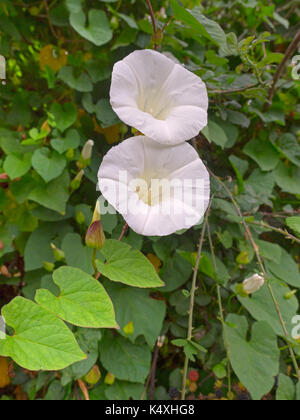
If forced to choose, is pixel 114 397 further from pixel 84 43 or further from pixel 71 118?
pixel 84 43

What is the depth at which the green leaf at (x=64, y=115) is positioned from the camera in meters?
0.61

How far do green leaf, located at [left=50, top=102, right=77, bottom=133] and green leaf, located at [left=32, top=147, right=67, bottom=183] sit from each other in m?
0.05

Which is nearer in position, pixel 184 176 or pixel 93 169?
pixel 184 176

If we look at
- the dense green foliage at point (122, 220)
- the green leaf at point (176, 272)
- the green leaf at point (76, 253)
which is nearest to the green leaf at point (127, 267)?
the dense green foliage at point (122, 220)

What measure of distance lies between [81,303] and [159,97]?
0.85 ft

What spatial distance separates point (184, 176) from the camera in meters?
0.36

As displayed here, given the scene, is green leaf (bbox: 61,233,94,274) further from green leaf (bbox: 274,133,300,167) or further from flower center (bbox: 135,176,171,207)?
green leaf (bbox: 274,133,300,167)

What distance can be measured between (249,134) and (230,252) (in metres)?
0.30

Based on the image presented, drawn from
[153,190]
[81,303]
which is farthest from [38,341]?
[153,190]

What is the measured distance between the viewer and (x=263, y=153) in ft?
2.48

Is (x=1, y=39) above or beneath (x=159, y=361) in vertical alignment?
above

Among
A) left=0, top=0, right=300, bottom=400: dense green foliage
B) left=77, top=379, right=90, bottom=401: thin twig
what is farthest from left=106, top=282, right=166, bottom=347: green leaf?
left=77, top=379, right=90, bottom=401: thin twig

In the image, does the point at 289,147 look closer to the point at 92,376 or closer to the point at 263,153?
the point at 263,153
